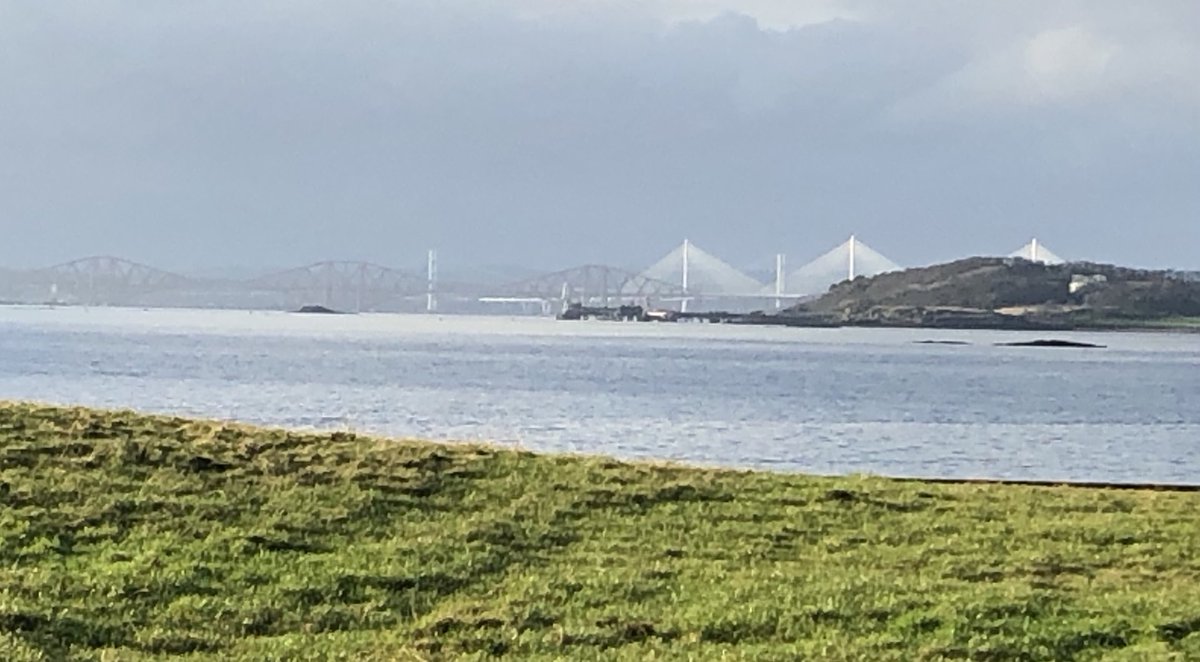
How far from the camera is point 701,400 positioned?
5097 cm

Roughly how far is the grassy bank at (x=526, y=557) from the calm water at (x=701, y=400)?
1525 centimetres

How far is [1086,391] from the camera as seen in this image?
66.0 m

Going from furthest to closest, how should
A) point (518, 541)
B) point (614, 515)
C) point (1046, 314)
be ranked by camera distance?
point (1046, 314), point (614, 515), point (518, 541)

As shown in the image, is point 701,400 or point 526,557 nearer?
point 526,557

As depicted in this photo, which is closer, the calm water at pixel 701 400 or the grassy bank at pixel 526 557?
the grassy bank at pixel 526 557

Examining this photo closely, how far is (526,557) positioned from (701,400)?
40405 millimetres

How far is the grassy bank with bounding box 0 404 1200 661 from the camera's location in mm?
8547

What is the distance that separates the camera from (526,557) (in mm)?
10703

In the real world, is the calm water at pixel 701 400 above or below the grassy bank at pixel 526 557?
below

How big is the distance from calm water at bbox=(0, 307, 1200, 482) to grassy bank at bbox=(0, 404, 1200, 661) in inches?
600

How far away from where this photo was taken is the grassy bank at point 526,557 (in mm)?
8547

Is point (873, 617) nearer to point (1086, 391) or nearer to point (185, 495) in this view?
point (185, 495)

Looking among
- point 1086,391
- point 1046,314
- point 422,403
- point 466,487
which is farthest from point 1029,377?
point 1046,314

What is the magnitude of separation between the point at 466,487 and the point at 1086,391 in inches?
2215
